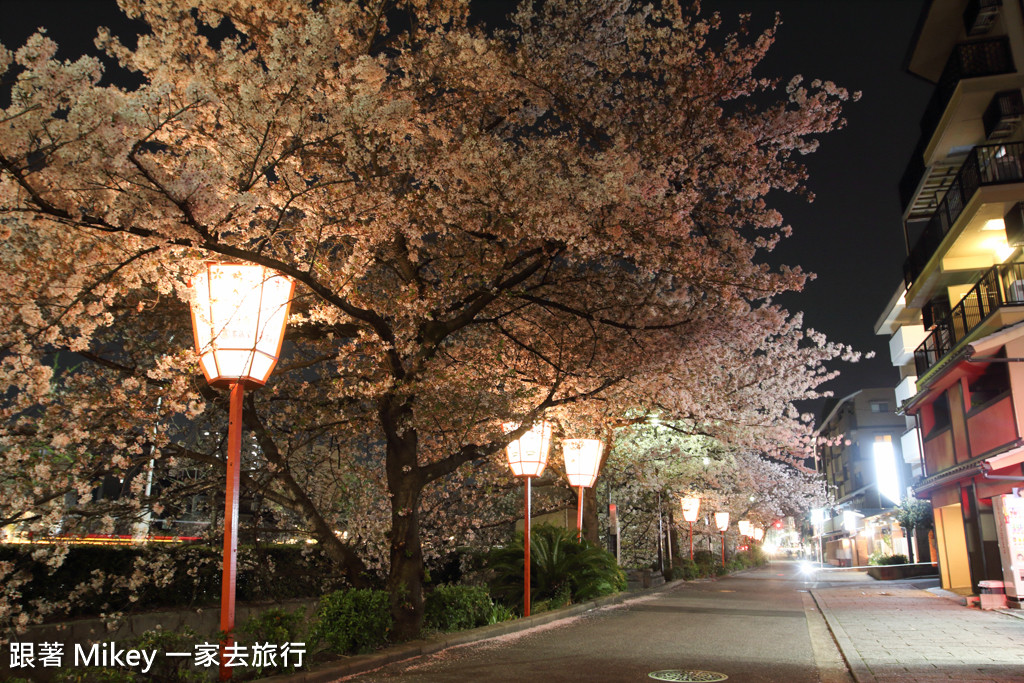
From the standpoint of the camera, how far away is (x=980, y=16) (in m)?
20.9

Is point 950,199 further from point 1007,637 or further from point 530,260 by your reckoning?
point 530,260

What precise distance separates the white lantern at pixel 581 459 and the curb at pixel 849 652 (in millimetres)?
5697

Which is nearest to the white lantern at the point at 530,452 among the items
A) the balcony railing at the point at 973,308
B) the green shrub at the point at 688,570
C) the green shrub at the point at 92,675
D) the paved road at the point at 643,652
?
the paved road at the point at 643,652

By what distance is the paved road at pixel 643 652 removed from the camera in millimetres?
8070

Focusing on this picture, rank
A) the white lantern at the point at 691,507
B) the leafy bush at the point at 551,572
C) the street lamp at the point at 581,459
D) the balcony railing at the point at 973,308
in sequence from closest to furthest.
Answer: the street lamp at the point at 581,459 → the leafy bush at the point at 551,572 → the balcony railing at the point at 973,308 → the white lantern at the point at 691,507

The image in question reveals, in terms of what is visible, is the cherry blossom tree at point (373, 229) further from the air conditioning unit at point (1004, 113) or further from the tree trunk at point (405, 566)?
the air conditioning unit at point (1004, 113)

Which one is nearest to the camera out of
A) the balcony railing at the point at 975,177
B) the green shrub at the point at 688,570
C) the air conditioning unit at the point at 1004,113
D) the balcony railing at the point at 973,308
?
the balcony railing at the point at 973,308

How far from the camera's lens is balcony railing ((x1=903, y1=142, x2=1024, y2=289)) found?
61.7 ft

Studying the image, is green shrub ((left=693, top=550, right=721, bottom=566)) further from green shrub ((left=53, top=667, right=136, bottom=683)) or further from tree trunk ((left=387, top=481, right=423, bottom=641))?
green shrub ((left=53, top=667, right=136, bottom=683))

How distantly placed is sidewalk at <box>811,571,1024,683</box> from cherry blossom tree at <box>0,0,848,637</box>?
5.63 metres

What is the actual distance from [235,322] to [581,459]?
10819mm

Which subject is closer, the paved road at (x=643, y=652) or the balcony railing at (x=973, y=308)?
the paved road at (x=643, y=652)

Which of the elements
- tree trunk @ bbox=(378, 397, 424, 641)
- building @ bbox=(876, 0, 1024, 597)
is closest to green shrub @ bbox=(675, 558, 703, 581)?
→ building @ bbox=(876, 0, 1024, 597)

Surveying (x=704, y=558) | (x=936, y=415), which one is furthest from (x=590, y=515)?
(x=704, y=558)
